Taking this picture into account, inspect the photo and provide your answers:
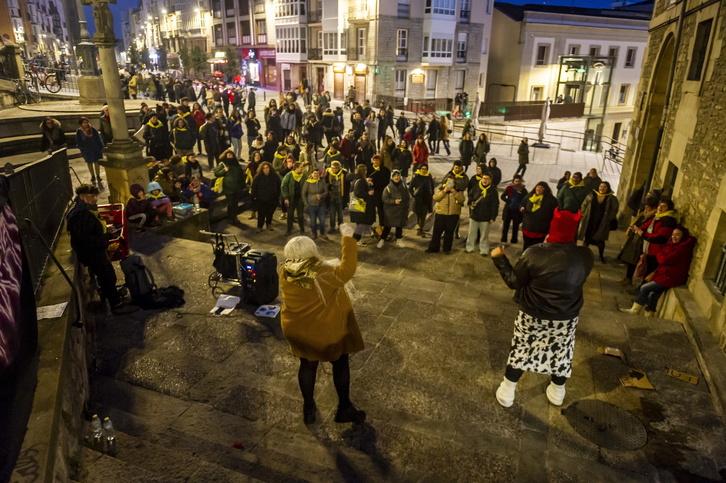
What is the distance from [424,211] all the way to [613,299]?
13.4 ft

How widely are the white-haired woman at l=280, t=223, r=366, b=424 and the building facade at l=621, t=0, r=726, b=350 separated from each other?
4.68 meters

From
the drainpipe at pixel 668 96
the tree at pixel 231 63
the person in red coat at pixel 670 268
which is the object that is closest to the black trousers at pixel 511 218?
the drainpipe at pixel 668 96

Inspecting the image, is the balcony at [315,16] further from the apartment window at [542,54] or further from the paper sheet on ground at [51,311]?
the paper sheet on ground at [51,311]

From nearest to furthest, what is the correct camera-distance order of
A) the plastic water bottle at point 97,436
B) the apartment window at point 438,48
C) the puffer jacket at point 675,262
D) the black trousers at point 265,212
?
the plastic water bottle at point 97,436
the puffer jacket at point 675,262
the black trousers at point 265,212
the apartment window at point 438,48

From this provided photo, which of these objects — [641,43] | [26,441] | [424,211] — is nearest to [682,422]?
[26,441]

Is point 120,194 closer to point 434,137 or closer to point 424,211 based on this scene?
point 424,211

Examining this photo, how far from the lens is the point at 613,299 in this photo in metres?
8.49

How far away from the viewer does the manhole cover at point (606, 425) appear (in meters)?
4.21

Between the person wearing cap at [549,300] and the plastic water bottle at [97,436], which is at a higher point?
the person wearing cap at [549,300]

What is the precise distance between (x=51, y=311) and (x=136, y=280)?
1.97m

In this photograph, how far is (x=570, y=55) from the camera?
1547 inches

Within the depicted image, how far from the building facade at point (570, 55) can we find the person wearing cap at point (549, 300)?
3883cm

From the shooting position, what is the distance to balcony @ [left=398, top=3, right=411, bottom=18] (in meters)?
36.9

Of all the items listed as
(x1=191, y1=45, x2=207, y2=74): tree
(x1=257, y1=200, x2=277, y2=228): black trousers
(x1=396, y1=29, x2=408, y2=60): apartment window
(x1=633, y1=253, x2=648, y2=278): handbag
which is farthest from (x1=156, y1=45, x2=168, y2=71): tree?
(x1=633, y1=253, x2=648, y2=278): handbag
